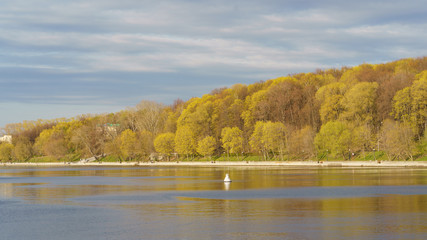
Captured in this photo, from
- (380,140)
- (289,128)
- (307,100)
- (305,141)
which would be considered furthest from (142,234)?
(307,100)

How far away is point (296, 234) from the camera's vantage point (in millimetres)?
27234

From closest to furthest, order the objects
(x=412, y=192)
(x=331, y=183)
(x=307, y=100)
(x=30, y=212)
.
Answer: (x=30, y=212) → (x=412, y=192) → (x=331, y=183) → (x=307, y=100)

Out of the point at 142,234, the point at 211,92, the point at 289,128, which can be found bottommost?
the point at 142,234

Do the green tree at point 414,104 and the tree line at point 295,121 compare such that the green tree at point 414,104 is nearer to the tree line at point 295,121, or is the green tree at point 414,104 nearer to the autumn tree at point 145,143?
the tree line at point 295,121

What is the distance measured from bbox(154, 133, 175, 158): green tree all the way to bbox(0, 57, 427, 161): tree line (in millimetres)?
274

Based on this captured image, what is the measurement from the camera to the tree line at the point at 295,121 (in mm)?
110500

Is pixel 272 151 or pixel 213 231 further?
pixel 272 151

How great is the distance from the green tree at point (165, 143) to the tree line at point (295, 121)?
0.27 meters

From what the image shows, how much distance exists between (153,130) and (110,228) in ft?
473

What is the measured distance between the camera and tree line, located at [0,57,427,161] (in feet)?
363

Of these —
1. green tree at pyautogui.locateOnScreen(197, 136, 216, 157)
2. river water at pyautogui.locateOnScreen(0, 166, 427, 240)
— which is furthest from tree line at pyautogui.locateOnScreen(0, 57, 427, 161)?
river water at pyautogui.locateOnScreen(0, 166, 427, 240)

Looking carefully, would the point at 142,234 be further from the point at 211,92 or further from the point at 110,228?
the point at 211,92

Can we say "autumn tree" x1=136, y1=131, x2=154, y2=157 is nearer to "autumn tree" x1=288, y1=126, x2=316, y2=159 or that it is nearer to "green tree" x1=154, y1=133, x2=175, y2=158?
"green tree" x1=154, y1=133, x2=175, y2=158

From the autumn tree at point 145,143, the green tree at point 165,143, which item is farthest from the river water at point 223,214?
the autumn tree at point 145,143
